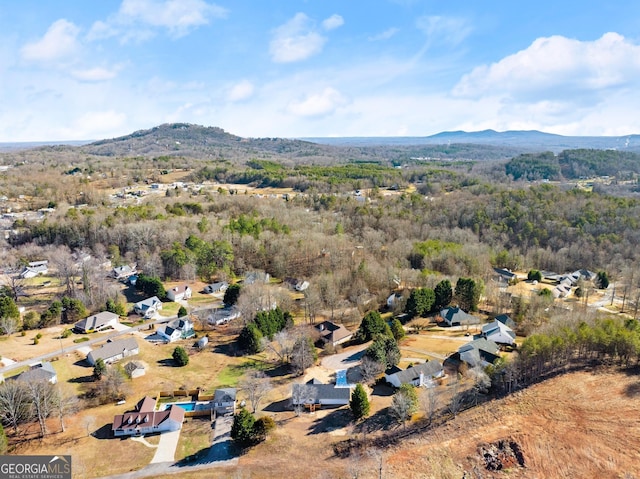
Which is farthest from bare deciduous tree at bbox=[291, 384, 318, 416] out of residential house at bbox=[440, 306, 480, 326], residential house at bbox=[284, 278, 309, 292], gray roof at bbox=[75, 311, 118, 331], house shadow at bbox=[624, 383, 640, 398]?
gray roof at bbox=[75, 311, 118, 331]

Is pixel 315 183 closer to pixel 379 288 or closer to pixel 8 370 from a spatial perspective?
pixel 379 288

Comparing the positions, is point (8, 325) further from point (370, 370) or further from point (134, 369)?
point (370, 370)

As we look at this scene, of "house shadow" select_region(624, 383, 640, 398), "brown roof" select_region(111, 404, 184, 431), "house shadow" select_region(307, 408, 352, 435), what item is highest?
"house shadow" select_region(624, 383, 640, 398)

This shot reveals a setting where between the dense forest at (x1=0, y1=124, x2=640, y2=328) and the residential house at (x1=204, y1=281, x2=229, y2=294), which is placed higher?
the dense forest at (x1=0, y1=124, x2=640, y2=328)

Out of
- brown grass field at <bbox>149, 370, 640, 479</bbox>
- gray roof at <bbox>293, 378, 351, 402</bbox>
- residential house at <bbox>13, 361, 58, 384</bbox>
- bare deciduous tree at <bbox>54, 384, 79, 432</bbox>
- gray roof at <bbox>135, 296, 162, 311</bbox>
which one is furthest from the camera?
gray roof at <bbox>135, 296, 162, 311</bbox>

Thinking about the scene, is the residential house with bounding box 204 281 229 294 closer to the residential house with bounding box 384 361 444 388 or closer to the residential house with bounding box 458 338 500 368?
the residential house with bounding box 384 361 444 388

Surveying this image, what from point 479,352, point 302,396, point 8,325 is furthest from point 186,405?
point 479,352
